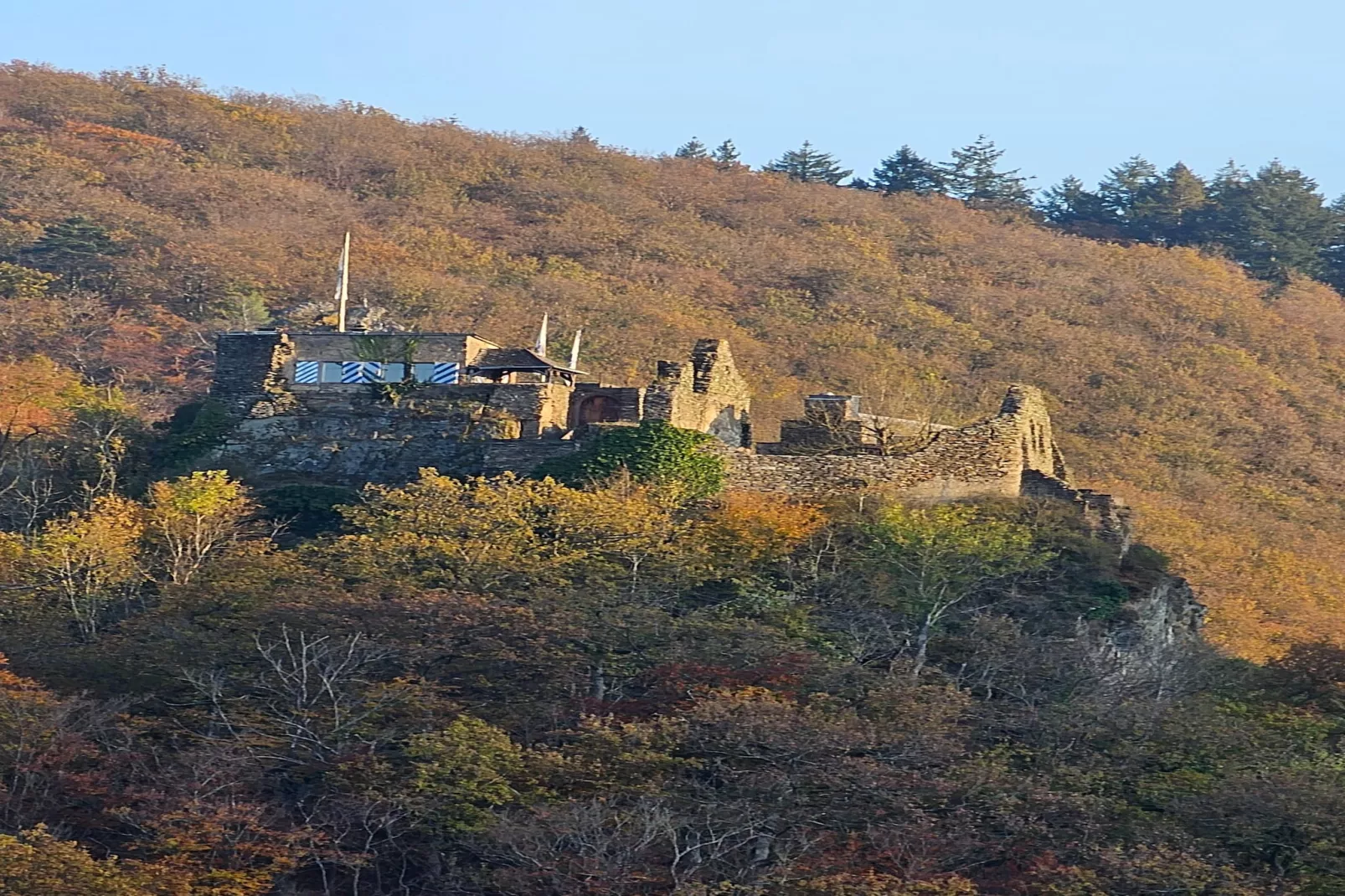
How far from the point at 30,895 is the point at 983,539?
17.7 m

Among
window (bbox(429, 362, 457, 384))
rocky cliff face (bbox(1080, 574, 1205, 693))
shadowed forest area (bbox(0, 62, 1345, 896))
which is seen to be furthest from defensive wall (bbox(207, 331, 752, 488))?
rocky cliff face (bbox(1080, 574, 1205, 693))

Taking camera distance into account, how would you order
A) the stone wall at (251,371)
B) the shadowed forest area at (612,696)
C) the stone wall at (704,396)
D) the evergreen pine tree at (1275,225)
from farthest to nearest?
the evergreen pine tree at (1275,225)
the stone wall at (251,371)
the stone wall at (704,396)
the shadowed forest area at (612,696)

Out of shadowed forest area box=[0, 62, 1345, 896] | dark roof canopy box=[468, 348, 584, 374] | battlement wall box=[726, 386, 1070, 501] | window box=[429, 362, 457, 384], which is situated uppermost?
dark roof canopy box=[468, 348, 584, 374]

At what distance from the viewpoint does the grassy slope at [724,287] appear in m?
71.0

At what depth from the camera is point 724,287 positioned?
290 ft

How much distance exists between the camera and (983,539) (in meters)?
39.9

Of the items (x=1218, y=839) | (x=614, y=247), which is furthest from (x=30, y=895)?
(x=614, y=247)

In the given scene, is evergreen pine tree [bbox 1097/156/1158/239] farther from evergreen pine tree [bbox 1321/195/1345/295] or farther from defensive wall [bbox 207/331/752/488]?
defensive wall [bbox 207/331/752/488]

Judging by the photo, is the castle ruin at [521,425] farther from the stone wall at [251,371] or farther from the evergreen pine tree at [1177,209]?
the evergreen pine tree at [1177,209]

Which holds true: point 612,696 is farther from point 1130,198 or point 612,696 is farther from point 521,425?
point 1130,198

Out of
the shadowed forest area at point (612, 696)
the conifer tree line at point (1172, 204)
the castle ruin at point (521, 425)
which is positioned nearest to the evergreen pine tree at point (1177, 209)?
the conifer tree line at point (1172, 204)

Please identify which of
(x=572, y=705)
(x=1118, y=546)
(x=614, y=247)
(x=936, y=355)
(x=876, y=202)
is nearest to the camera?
(x=572, y=705)

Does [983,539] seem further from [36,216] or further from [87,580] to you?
[36,216]

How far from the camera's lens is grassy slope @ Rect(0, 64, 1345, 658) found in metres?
71.0
